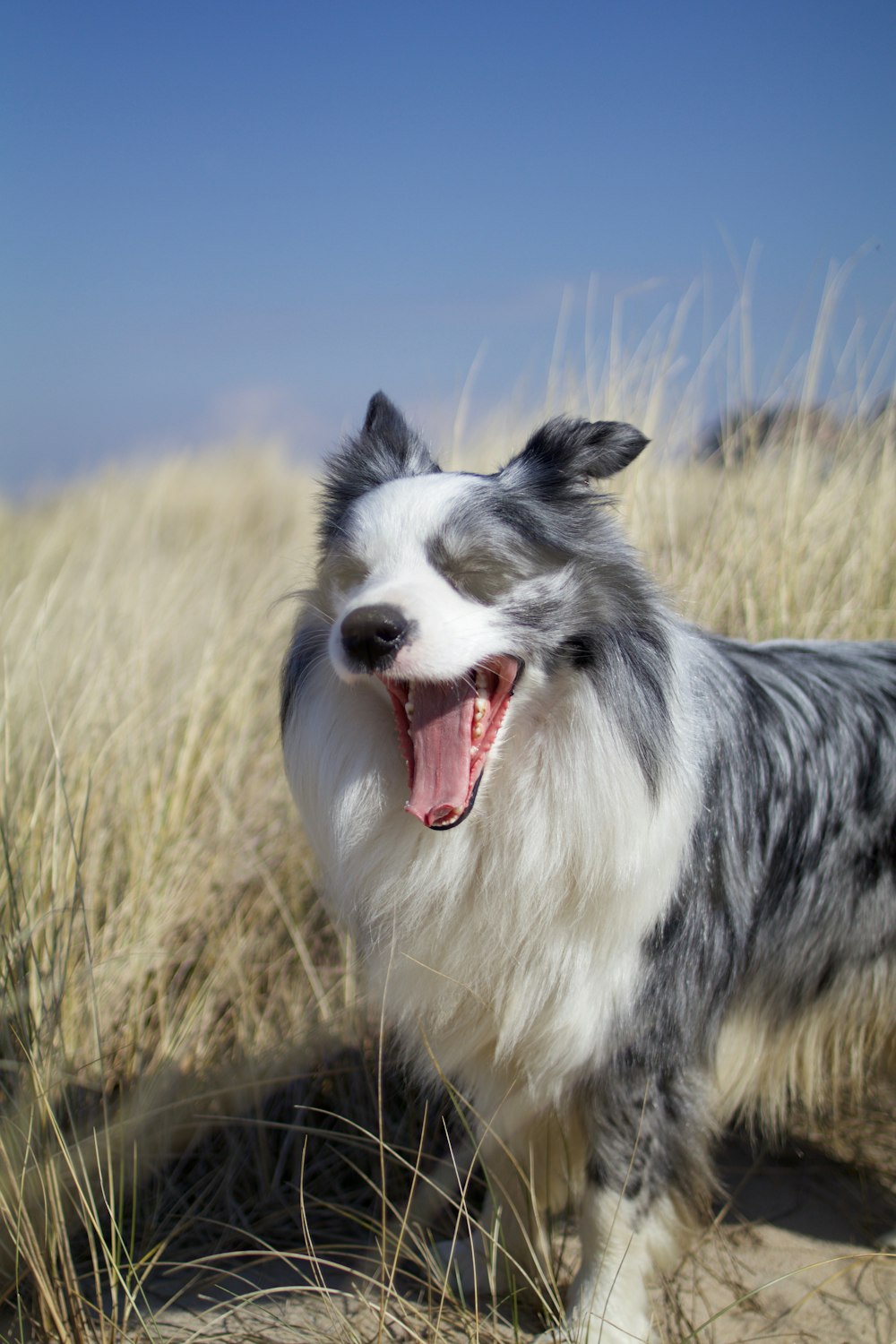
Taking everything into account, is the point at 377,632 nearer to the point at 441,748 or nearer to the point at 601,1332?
the point at 441,748

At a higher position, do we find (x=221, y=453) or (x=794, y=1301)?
(x=221, y=453)

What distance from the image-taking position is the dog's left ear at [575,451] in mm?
2059

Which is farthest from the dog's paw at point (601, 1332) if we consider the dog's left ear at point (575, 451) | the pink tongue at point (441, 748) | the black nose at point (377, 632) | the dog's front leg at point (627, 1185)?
the dog's left ear at point (575, 451)

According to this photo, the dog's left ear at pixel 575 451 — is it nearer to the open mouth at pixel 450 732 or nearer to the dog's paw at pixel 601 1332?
the open mouth at pixel 450 732

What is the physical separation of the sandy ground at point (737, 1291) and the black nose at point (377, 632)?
118 cm

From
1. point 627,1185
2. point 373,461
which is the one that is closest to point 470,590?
point 373,461

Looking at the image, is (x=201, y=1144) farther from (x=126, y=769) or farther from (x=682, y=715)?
(x=682, y=715)

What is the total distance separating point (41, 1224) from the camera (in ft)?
6.91

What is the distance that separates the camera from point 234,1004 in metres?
2.99

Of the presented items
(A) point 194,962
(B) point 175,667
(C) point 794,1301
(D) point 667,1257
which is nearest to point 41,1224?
(A) point 194,962

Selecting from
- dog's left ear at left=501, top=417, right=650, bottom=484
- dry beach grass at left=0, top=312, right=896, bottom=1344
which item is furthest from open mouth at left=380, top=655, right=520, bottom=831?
dry beach grass at left=0, top=312, right=896, bottom=1344

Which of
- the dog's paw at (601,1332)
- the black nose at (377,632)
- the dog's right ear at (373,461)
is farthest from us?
the dog's right ear at (373,461)

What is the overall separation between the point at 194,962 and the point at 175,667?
4.00 ft

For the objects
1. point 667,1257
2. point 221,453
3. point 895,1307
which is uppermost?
point 221,453
